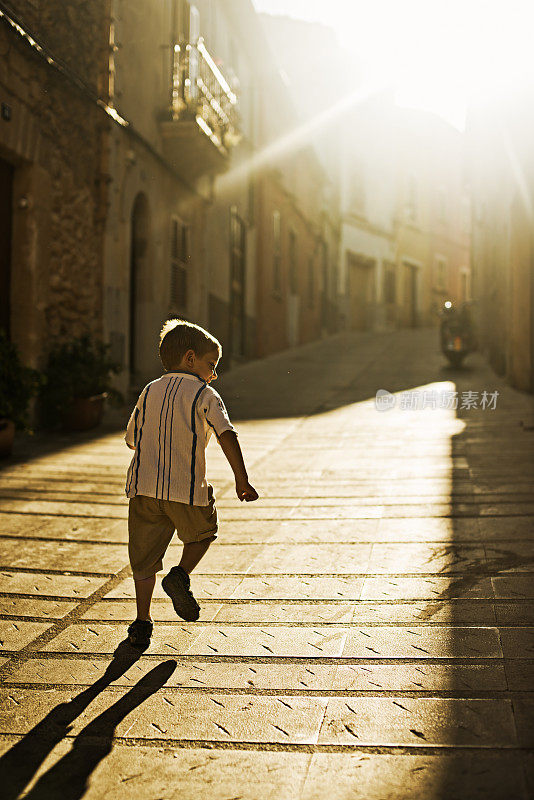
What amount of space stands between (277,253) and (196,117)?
8850 millimetres

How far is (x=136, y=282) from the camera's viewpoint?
12.0 meters

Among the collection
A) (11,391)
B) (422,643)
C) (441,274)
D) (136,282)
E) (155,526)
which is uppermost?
(441,274)

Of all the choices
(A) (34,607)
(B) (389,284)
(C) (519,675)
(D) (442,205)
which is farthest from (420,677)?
(D) (442,205)

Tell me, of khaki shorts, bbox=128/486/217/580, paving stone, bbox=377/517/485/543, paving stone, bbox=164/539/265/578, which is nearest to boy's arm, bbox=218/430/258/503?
khaki shorts, bbox=128/486/217/580

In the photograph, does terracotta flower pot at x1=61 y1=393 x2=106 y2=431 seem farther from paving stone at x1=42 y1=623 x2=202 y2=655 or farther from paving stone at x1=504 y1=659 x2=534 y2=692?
paving stone at x1=504 y1=659 x2=534 y2=692

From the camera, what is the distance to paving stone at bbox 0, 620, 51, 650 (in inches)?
131

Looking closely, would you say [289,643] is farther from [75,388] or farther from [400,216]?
[400,216]

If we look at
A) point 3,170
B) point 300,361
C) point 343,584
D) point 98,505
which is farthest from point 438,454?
point 300,361

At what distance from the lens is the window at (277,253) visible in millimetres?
20859

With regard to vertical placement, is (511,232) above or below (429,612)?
above

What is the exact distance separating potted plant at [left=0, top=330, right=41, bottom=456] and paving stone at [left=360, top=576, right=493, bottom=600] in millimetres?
3971

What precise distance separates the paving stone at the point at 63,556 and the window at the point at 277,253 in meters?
16.3

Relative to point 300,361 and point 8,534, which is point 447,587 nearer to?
point 8,534

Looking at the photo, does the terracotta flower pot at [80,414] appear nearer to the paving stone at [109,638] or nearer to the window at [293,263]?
the paving stone at [109,638]
